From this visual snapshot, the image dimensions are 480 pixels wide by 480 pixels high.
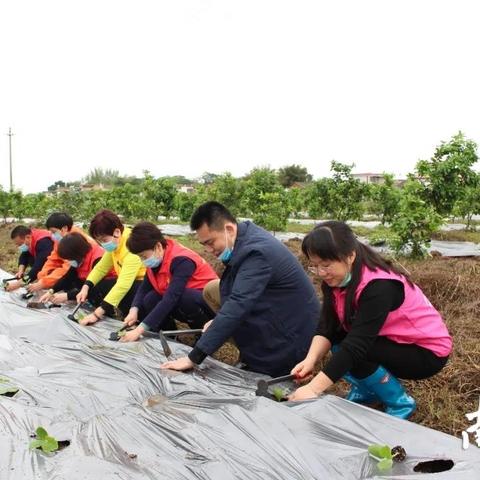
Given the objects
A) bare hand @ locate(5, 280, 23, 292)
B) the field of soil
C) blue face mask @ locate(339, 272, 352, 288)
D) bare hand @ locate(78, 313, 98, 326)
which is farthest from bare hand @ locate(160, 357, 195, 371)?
bare hand @ locate(5, 280, 23, 292)

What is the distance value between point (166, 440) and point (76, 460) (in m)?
0.29

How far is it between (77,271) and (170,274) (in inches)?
65.0

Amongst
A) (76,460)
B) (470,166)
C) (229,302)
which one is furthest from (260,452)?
(470,166)

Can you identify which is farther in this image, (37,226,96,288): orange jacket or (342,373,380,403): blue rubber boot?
(37,226,96,288): orange jacket

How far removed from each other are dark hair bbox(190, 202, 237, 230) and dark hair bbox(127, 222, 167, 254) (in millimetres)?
704

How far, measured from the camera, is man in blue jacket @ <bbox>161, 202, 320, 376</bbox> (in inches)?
91.1

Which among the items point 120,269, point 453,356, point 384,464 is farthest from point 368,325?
point 120,269

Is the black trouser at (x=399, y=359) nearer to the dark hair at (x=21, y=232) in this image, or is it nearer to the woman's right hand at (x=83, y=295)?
the woman's right hand at (x=83, y=295)

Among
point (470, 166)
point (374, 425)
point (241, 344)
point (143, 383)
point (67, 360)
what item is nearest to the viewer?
point (374, 425)

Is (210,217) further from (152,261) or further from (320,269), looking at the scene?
(152,261)

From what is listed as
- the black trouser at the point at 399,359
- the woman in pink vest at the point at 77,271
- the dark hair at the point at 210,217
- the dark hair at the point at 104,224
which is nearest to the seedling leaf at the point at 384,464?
the black trouser at the point at 399,359

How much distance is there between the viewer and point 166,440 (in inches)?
66.3

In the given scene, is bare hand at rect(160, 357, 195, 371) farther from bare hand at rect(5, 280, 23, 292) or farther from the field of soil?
bare hand at rect(5, 280, 23, 292)

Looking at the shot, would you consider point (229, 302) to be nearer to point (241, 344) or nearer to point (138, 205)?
point (241, 344)
